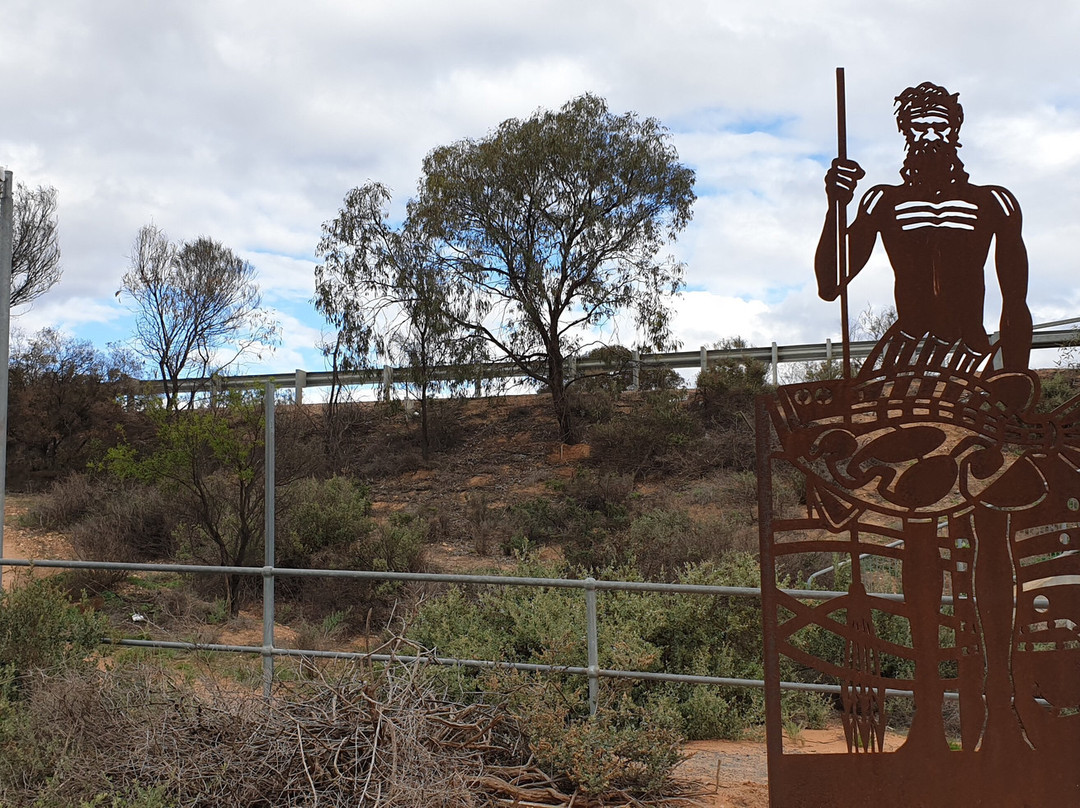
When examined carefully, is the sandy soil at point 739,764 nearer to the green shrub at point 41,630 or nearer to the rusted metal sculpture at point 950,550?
the rusted metal sculpture at point 950,550

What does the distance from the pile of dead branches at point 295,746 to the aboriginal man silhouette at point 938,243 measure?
2.76 meters

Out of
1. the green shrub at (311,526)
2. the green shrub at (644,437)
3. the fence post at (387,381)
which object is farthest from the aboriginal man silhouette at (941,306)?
the fence post at (387,381)

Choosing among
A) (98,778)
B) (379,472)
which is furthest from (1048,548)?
(379,472)

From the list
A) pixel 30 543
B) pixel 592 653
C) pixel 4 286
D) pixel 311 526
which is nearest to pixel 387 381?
pixel 30 543

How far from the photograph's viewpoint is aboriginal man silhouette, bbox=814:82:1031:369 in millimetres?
4230

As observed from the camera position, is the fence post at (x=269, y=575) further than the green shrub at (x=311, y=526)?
No

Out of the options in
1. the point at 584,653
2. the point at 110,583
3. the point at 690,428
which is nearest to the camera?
the point at 584,653

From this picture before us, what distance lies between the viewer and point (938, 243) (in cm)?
426

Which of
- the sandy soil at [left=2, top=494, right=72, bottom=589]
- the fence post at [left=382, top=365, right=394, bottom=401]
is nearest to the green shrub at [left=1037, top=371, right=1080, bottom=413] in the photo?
the fence post at [left=382, top=365, right=394, bottom=401]

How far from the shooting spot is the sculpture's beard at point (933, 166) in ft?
14.1

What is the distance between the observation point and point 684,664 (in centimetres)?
728

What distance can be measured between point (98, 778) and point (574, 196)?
70.7 feet

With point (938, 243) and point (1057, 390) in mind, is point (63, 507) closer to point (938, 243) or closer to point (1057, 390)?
point (938, 243)

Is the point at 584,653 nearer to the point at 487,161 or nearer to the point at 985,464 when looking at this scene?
the point at 985,464
